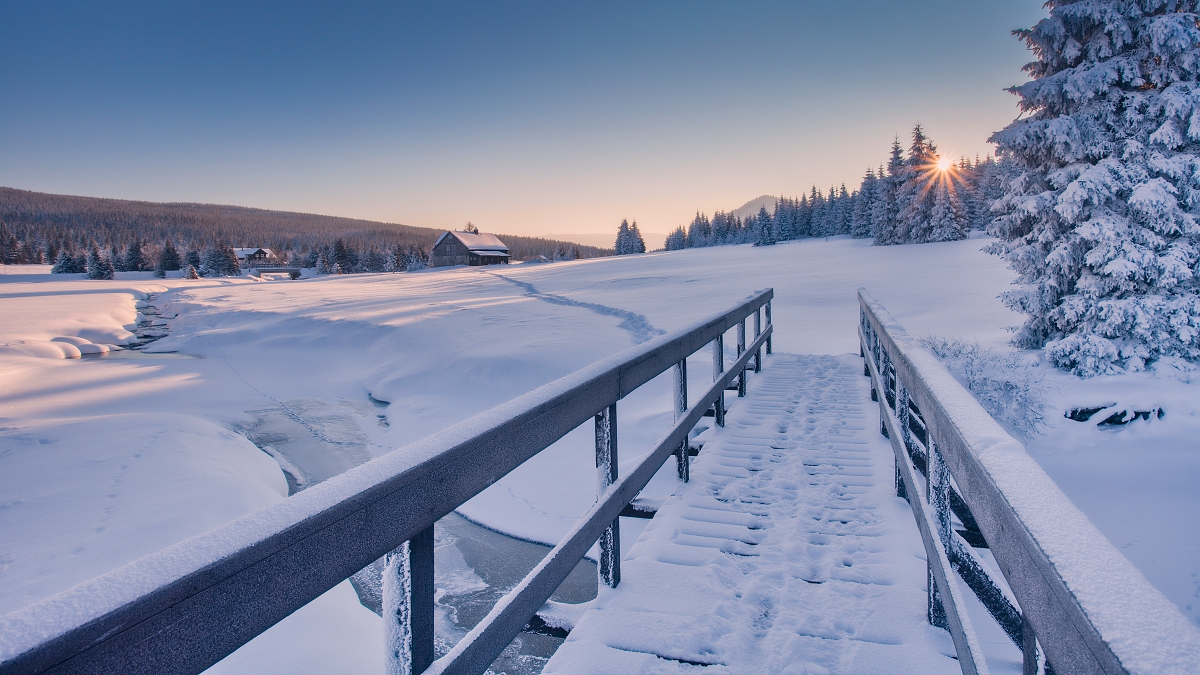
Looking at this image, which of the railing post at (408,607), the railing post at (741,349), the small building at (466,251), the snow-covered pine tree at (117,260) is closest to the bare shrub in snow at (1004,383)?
the railing post at (741,349)

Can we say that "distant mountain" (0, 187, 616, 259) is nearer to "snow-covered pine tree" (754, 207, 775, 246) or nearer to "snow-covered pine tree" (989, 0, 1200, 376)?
"snow-covered pine tree" (754, 207, 775, 246)

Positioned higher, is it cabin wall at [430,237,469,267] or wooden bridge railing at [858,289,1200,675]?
cabin wall at [430,237,469,267]

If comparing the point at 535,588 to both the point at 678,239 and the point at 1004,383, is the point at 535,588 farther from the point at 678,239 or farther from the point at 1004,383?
the point at 678,239

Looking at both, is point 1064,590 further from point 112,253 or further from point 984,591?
point 112,253

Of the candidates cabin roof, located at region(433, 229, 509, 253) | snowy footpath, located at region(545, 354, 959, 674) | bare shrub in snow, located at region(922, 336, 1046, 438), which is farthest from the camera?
cabin roof, located at region(433, 229, 509, 253)

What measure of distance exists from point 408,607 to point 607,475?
56.6 inches

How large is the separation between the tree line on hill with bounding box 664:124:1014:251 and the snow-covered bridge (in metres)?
26.4

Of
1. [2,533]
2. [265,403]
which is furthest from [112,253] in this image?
[2,533]

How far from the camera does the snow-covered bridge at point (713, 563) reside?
33.8 inches

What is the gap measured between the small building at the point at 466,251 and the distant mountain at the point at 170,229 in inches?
580

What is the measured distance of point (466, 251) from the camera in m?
83.3

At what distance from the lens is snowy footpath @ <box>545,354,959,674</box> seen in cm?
243

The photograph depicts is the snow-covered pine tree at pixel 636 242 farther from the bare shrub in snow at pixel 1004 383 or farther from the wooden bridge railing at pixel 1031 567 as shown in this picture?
the wooden bridge railing at pixel 1031 567

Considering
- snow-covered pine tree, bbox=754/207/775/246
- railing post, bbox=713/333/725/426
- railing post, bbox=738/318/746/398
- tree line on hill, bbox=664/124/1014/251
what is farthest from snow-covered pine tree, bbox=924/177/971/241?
railing post, bbox=713/333/725/426
